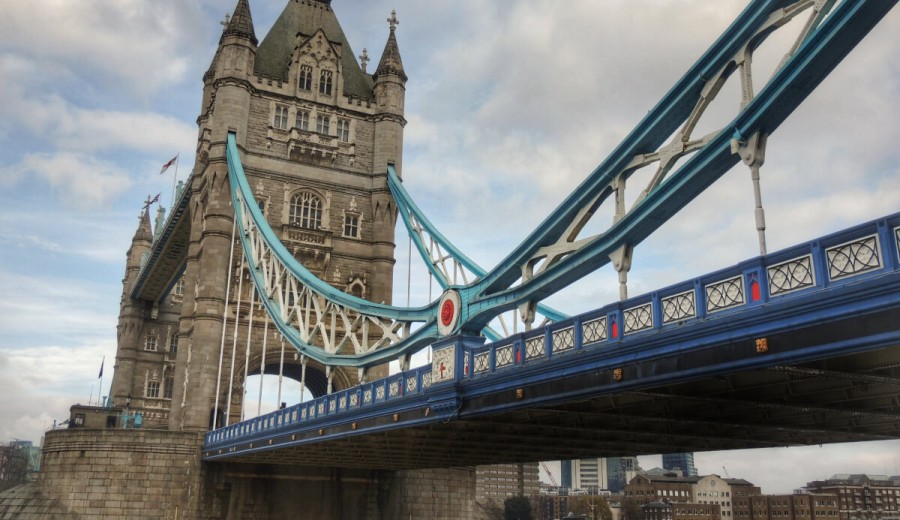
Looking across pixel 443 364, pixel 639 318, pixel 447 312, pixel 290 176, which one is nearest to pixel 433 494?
pixel 290 176

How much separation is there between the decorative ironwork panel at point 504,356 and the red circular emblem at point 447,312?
280cm

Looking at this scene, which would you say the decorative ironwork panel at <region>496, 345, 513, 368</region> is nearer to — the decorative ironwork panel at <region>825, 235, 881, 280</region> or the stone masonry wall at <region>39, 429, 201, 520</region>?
the decorative ironwork panel at <region>825, 235, 881, 280</region>

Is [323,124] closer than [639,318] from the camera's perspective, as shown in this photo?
No

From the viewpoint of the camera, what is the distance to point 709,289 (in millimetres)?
13477

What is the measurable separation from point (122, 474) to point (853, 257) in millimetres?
32247

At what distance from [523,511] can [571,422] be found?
115 metres

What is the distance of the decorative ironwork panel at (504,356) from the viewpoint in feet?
60.3

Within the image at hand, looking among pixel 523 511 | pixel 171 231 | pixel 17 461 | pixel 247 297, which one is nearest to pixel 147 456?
pixel 247 297

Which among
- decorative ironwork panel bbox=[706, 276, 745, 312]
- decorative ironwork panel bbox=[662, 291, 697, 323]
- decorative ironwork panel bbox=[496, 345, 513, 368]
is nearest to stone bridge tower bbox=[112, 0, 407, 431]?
decorative ironwork panel bbox=[496, 345, 513, 368]

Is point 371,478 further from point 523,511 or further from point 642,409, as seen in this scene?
point 523,511

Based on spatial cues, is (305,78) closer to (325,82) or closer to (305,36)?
(325,82)

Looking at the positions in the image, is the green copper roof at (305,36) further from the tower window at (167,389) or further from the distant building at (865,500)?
the distant building at (865,500)

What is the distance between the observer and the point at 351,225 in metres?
45.7

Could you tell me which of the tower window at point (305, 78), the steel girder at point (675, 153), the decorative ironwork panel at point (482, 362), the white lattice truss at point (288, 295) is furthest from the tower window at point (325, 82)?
the decorative ironwork panel at point (482, 362)
